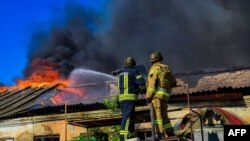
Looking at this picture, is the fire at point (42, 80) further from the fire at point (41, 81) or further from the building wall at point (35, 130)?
the building wall at point (35, 130)

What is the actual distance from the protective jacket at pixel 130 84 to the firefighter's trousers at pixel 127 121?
5.7 inches

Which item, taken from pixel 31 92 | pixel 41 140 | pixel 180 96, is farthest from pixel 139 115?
pixel 31 92

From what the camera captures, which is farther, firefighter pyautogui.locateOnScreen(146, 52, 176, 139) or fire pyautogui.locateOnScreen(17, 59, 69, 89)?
fire pyautogui.locateOnScreen(17, 59, 69, 89)

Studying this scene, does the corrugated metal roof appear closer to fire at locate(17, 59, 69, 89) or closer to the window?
the window

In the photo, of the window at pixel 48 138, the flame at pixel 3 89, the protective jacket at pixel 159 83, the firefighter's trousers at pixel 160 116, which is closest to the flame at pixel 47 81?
the flame at pixel 3 89

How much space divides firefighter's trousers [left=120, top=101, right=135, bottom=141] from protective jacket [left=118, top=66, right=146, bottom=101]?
0.47 ft

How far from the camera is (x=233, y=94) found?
44.7 feet

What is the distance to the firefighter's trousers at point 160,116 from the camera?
9.09 metres

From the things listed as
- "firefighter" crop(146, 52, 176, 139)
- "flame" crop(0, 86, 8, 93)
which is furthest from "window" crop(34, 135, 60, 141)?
"firefighter" crop(146, 52, 176, 139)

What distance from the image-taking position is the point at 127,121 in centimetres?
950

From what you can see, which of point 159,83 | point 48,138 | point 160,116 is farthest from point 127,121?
point 48,138

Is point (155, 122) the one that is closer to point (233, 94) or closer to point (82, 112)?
point (233, 94)

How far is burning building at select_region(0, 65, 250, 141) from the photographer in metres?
12.3

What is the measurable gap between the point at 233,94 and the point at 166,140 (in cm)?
574
